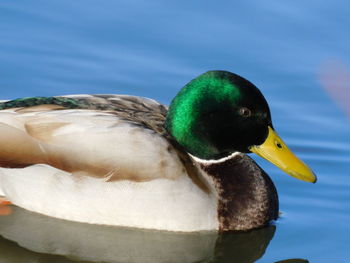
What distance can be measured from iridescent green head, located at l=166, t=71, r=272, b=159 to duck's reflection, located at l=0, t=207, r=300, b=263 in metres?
0.78

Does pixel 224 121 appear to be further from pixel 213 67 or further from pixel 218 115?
pixel 213 67

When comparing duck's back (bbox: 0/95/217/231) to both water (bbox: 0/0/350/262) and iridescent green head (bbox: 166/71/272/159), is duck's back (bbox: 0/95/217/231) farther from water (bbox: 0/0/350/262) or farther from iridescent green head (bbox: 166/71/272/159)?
iridescent green head (bbox: 166/71/272/159)

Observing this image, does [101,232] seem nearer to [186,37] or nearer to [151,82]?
[151,82]

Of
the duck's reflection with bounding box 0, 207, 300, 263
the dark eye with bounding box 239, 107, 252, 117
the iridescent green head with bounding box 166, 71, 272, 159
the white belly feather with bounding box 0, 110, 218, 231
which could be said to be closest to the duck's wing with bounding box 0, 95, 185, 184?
the white belly feather with bounding box 0, 110, 218, 231

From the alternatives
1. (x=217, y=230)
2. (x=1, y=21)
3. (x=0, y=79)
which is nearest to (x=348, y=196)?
(x=217, y=230)

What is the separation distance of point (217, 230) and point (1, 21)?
4359mm

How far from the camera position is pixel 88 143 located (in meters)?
8.45

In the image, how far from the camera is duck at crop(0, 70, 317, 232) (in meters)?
8.41

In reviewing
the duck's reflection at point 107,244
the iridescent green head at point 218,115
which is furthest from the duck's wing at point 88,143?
the duck's reflection at point 107,244

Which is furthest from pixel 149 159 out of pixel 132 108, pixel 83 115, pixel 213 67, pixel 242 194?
pixel 213 67

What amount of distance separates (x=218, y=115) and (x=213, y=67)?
2.67 m

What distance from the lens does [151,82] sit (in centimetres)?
1104

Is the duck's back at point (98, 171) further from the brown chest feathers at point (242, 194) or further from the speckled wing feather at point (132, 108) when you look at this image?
the brown chest feathers at point (242, 194)

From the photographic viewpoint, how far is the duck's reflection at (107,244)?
8.20m
